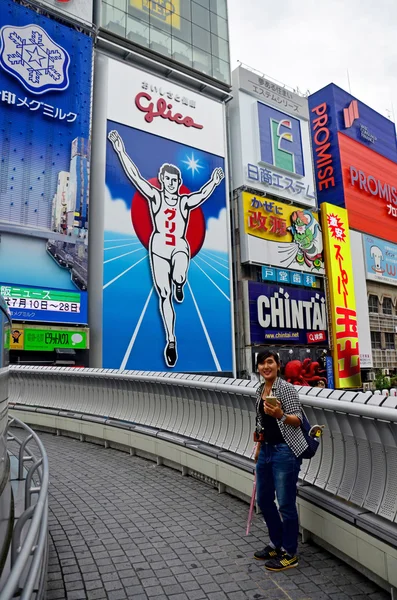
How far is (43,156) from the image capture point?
25.8 metres

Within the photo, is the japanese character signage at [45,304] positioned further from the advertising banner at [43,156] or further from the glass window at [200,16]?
the glass window at [200,16]

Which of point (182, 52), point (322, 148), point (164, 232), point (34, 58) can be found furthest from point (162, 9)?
point (322, 148)

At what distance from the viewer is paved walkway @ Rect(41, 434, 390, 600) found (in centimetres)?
339

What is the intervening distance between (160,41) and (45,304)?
21962mm

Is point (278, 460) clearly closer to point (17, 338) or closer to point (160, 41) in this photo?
point (17, 338)

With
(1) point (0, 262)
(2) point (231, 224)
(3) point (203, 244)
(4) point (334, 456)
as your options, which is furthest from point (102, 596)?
(2) point (231, 224)

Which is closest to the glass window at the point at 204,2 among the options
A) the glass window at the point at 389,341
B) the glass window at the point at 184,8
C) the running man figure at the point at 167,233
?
the glass window at the point at 184,8

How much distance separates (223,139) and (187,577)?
35451 millimetres

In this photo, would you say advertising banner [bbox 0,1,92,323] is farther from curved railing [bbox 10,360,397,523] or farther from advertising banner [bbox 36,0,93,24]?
curved railing [bbox 10,360,397,523]

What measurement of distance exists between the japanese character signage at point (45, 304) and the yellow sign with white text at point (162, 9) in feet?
71.5

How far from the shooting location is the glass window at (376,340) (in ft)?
157

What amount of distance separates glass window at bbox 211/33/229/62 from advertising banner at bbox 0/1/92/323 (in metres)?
13.4

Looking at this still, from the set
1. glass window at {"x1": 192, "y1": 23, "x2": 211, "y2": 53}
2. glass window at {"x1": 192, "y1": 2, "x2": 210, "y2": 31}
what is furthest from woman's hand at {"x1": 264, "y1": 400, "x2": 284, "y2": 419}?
glass window at {"x1": 192, "y1": 2, "x2": 210, "y2": 31}

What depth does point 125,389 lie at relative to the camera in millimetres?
9000
